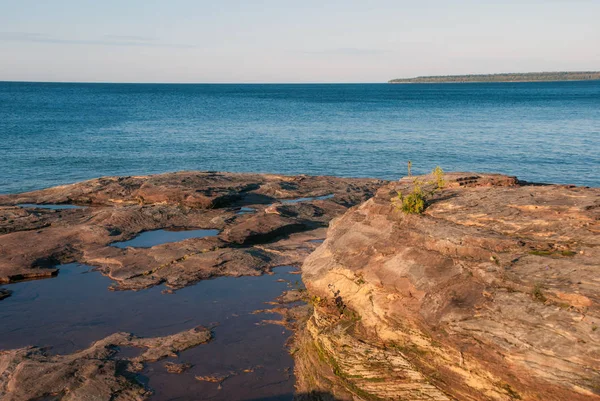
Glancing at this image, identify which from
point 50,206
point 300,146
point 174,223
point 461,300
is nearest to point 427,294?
point 461,300

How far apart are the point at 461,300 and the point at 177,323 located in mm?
8688

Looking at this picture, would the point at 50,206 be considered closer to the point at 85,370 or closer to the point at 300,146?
the point at 85,370

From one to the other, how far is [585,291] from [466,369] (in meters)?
2.58

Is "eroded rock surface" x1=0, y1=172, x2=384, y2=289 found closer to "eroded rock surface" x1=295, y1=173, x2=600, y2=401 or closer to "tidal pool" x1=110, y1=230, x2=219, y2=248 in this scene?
"tidal pool" x1=110, y1=230, x2=219, y2=248

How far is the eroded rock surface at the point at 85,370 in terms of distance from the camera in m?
12.3

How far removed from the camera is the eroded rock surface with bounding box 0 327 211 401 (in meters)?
12.3

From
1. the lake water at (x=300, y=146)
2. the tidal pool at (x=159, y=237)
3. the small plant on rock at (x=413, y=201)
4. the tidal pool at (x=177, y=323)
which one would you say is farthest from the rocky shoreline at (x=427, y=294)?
the lake water at (x=300, y=146)

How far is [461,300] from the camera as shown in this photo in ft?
36.2

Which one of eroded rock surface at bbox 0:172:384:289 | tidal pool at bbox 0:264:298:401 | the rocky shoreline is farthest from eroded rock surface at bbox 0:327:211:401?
eroded rock surface at bbox 0:172:384:289

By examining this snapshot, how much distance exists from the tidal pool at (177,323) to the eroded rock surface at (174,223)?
767 millimetres

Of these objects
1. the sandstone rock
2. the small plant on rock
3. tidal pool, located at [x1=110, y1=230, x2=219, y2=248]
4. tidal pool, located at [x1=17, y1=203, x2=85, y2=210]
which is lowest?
the sandstone rock

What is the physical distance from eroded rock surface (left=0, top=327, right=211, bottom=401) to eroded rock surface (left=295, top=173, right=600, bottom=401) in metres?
3.81

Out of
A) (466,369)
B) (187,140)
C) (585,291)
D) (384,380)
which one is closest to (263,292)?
(384,380)

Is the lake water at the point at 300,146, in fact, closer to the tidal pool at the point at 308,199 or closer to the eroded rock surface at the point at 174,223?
the eroded rock surface at the point at 174,223
